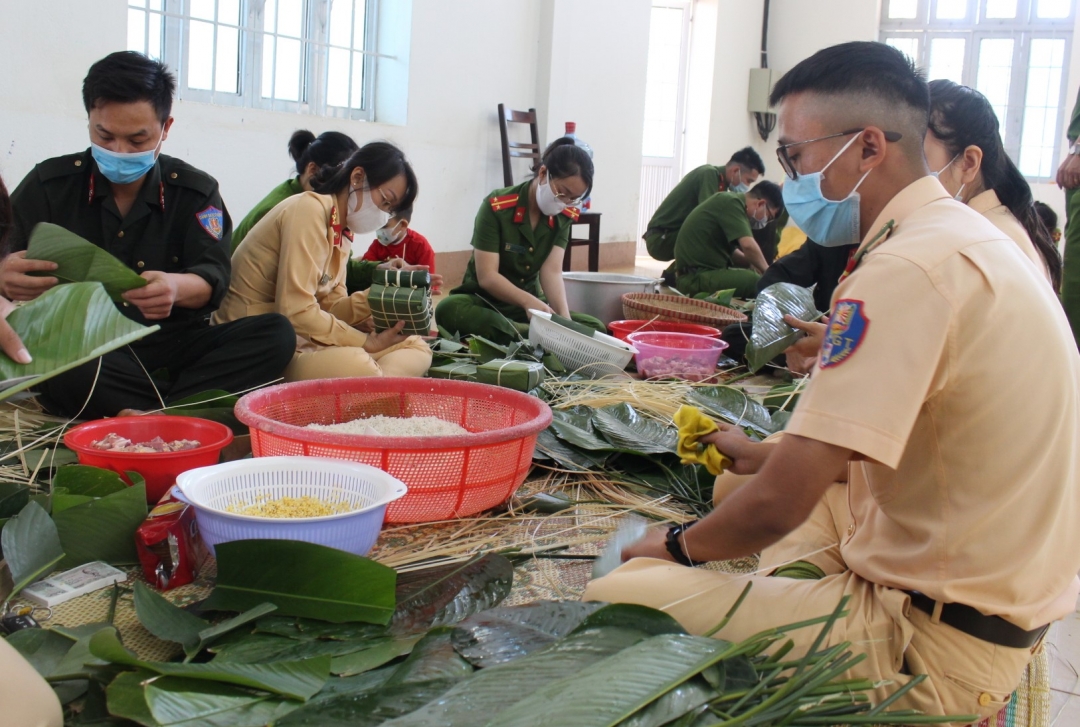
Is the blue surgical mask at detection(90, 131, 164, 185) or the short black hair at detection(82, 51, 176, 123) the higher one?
the short black hair at detection(82, 51, 176, 123)

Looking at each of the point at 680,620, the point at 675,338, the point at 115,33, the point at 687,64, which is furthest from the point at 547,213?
the point at 687,64

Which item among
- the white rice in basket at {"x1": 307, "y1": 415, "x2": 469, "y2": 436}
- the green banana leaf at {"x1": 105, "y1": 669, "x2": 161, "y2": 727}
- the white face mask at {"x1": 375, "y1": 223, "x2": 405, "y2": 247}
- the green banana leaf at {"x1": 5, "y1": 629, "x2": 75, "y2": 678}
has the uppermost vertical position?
the white face mask at {"x1": 375, "y1": 223, "x2": 405, "y2": 247}

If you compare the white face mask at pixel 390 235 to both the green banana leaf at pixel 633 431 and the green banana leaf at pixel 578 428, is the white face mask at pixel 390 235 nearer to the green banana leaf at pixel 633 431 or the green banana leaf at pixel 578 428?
the green banana leaf at pixel 578 428

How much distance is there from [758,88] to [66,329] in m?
9.70

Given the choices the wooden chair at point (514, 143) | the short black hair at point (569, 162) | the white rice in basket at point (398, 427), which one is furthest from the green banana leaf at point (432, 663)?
the wooden chair at point (514, 143)

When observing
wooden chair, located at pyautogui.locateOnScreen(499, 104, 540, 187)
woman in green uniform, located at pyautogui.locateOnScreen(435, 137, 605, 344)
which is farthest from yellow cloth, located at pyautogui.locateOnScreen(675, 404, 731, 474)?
wooden chair, located at pyautogui.locateOnScreen(499, 104, 540, 187)

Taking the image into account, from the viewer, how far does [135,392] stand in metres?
2.47

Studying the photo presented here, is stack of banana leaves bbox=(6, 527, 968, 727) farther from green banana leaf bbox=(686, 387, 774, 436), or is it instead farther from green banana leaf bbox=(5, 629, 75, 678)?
green banana leaf bbox=(686, 387, 774, 436)

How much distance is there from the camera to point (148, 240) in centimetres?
253

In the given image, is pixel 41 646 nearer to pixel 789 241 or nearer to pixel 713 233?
pixel 713 233

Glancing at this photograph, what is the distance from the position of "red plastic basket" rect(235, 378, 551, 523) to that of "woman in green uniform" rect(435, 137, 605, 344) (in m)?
1.43

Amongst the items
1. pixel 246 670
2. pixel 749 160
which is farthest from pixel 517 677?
pixel 749 160

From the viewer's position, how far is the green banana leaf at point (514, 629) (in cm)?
123

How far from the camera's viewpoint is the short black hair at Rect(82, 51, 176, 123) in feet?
7.47
